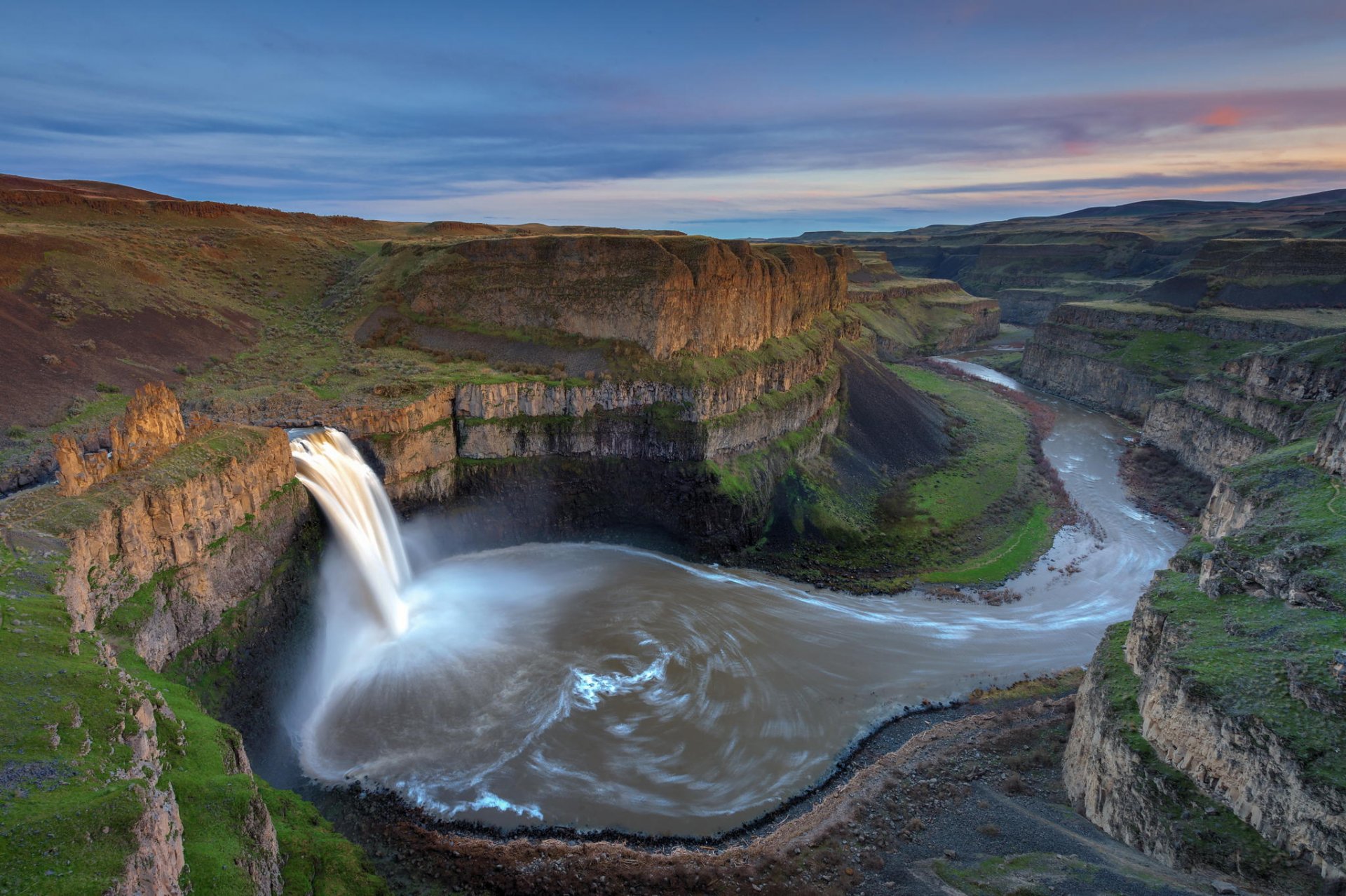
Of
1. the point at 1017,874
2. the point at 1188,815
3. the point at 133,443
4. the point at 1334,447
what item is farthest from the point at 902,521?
the point at 133,443

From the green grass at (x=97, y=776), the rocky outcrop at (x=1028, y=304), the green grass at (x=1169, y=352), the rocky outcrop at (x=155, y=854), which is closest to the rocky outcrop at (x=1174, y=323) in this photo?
the green grass at (x=1169, y=352)

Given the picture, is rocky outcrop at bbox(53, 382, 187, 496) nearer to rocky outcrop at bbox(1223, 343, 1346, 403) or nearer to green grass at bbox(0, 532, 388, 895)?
green grass at bbox(0, 532, 388, 895)

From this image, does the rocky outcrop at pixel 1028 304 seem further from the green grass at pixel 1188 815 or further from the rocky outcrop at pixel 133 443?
the rocky outcrop at pixel 133 443

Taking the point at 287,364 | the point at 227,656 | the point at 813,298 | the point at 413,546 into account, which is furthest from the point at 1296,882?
the point at 813,298

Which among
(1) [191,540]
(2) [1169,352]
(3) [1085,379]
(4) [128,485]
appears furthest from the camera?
(3) [1085,379]

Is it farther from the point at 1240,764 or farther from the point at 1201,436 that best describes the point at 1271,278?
the point at 1240,764
